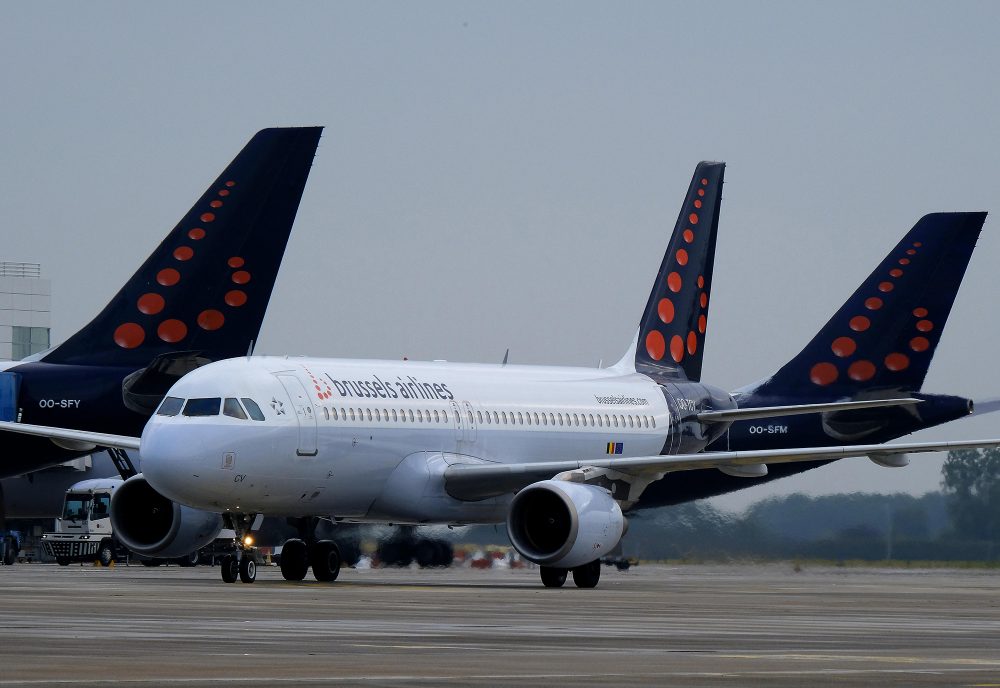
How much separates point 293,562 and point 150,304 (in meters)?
7.45

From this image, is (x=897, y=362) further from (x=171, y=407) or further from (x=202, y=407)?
(x=171, y=407)

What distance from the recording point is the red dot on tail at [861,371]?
4769 cm

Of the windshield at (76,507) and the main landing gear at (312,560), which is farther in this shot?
the windshield at (76,507)

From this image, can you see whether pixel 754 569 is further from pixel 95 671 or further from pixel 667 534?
pixel 95 671

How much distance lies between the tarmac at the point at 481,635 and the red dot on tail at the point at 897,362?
579 inches

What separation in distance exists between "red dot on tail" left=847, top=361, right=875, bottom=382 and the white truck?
20.2 meters

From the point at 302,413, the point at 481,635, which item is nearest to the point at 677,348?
the point at 302,413

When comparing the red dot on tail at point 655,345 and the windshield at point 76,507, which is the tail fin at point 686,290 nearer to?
the red dot on tail at point 655,345

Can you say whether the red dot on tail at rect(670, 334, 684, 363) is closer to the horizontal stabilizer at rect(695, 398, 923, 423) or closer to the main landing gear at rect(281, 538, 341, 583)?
the horizontal stabilizer at rect(695, 398, 923, 423)

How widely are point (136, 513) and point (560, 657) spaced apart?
21.2m

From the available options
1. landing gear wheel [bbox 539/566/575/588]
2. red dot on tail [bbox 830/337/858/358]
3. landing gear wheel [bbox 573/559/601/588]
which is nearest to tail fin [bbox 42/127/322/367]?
landing gear wheel [bbox 539/566/575/588]

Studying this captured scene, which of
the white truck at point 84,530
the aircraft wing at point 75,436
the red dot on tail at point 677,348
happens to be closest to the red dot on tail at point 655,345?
the red dot on tail at point 677,348

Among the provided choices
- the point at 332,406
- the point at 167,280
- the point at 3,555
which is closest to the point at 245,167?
the point at 167,280

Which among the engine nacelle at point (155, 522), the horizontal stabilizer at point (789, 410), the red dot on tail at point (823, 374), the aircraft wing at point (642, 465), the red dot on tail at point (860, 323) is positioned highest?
the red dot on tail at point (860, 323)
